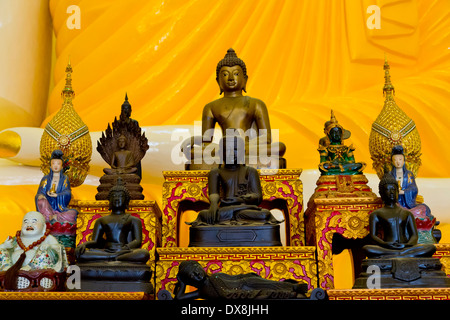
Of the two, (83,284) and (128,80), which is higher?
(128,80)

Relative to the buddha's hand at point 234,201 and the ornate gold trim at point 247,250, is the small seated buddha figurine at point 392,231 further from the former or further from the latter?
the buddha's hand at point 234,201

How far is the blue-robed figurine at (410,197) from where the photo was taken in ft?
12.3

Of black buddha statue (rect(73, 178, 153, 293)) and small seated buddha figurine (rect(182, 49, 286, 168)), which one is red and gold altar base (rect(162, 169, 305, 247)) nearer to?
black buddha statue (rect(73, 178, 153, 293))

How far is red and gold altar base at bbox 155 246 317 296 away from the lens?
11.5 ft

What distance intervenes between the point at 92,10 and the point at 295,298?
15.0 ft

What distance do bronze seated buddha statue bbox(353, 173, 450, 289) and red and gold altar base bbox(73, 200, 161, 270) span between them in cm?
Answer: 120

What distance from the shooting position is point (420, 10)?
6.88 meters

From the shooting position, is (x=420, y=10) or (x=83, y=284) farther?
(x=420, y=10)

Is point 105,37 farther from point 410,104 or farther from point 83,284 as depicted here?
point 83,284

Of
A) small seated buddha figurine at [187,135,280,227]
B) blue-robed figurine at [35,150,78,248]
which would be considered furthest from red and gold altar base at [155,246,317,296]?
blue-robed figurine at [35,150,78,248]

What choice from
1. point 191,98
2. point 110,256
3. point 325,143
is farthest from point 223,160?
point 191,98

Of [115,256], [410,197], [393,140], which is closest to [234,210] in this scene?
[115,256]

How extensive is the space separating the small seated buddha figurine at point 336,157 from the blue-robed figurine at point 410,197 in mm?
216
